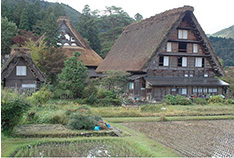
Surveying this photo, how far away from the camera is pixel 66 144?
988 cm

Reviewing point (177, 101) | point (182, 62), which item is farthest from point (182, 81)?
point (177, 101)

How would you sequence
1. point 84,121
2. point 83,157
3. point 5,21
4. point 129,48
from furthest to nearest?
point 5,21, point 129,48, point 84,121, point 83,157

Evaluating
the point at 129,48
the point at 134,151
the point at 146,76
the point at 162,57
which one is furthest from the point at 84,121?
the point at 129,48

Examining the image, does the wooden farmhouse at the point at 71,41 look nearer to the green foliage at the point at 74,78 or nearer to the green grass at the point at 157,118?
the green foliage at the point at 74,78

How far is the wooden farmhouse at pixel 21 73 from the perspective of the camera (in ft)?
73.2

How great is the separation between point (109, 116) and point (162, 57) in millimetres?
13638

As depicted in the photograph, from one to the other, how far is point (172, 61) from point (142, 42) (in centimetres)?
406

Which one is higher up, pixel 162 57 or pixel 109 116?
pixel 162 57

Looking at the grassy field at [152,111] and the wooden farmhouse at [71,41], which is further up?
the wooden farmhouse at [71,41]

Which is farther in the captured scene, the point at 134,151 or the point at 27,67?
the point at 27,67

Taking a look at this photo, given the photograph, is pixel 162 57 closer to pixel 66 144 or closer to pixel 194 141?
pixel 194 141

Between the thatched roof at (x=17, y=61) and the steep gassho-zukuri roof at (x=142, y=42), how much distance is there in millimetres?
9148

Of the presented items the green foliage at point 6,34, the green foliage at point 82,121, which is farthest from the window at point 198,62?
the green foliage at point 6,34

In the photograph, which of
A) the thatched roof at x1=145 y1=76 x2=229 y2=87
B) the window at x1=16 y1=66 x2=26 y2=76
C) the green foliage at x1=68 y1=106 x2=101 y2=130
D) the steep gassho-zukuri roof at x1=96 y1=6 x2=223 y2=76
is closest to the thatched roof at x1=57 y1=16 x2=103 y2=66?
the steep gassho-zukuri roof at x1=96 y1=6 x2=223 y2=76
